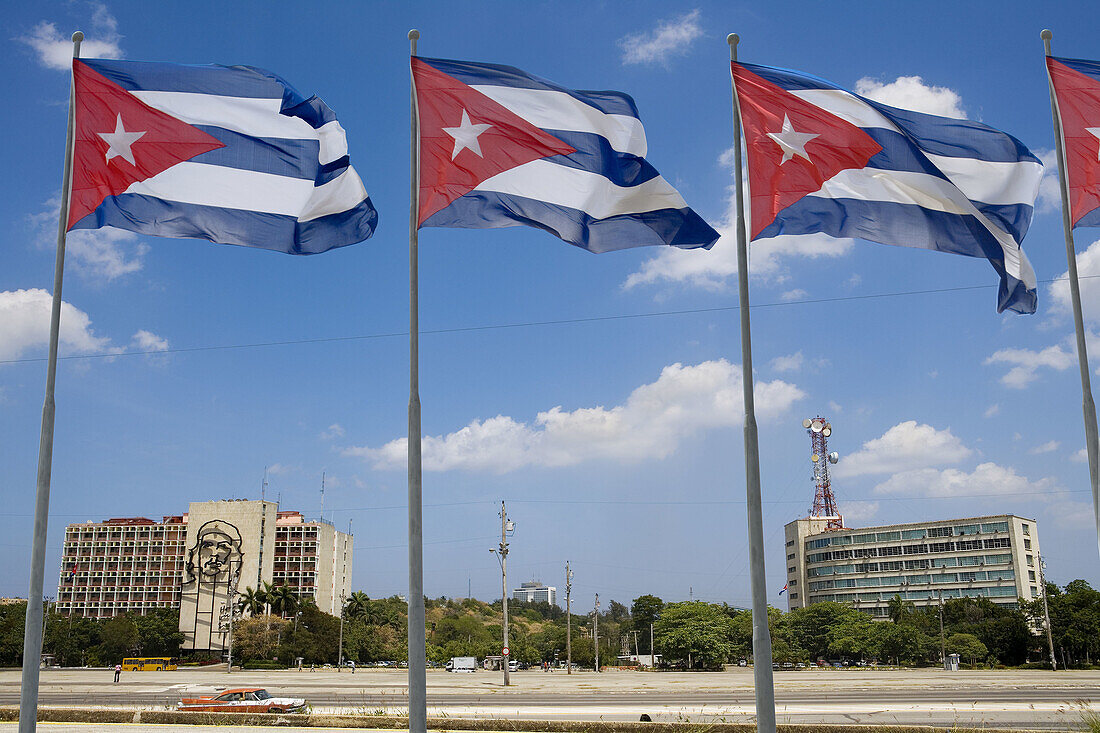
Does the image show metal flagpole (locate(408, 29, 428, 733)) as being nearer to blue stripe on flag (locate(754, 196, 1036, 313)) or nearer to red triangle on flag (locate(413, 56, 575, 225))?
red triangle on flag (locate(413, 56, 575, 225))

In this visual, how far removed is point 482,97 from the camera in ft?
43.4

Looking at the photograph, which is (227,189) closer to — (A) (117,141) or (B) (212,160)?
(B) (212,160)

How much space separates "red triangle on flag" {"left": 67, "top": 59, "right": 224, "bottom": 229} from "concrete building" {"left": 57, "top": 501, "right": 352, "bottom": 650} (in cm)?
10849

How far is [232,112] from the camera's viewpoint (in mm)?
13492

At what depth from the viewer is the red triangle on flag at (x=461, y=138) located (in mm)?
12969

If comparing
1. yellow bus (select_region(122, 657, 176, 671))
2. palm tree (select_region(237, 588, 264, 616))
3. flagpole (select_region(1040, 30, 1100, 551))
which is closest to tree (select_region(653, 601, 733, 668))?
yellow bus (select_region(122, 657, 176, 671))

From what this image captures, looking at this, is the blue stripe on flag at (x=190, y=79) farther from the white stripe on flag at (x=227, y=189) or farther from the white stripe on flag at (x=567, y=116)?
the white stripe on flag at (x=567, y=116)

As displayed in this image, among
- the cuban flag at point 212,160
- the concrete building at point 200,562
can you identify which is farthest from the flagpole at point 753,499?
the concrete building at point 200,562

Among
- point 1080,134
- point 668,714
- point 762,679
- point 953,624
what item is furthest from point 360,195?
point 953,624

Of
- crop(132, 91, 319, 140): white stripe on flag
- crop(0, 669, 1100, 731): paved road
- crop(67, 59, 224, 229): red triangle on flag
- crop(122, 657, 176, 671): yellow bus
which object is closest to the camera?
crop(67, 59, 224, 229): red triangle on flag

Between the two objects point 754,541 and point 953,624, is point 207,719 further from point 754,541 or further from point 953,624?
point 953,624

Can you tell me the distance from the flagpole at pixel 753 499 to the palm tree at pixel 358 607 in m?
117

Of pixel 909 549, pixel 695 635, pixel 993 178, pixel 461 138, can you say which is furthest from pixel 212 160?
pixel 909 549

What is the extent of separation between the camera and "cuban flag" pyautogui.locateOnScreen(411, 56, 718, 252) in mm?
13008
